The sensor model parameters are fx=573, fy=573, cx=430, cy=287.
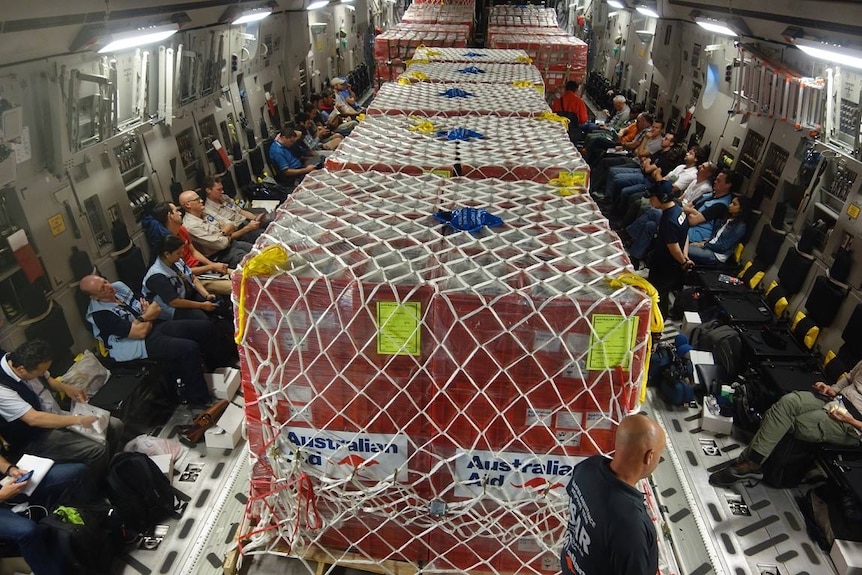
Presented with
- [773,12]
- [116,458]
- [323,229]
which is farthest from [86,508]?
[773,12]

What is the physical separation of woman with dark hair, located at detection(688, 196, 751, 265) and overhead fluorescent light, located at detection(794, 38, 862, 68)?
1.97 metres

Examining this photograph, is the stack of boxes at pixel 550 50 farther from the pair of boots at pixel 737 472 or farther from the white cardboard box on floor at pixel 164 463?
the white cardboard box on floor at pixel 164 463

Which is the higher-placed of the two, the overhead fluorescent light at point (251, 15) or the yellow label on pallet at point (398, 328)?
the overhead fluorescent light at point (251, 15)

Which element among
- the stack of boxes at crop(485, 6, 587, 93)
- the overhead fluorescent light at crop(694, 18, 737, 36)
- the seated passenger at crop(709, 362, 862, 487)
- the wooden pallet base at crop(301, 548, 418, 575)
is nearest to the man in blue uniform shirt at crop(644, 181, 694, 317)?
the seated passenger at crop(709, 362, 862, 487)

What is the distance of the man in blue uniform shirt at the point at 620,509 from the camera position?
2.12 metres

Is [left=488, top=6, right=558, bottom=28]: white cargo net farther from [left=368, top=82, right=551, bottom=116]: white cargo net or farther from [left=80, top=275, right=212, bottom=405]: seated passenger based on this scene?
[left=80, top=275, right=212, bottom=405]: seated passenger

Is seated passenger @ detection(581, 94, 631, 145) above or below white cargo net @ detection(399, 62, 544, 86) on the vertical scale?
below

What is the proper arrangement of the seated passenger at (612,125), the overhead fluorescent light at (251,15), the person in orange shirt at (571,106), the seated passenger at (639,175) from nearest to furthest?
the overhead fluorescent light at (251,15) < the seated passenger at (639,175) < the person in orange shirt at (571,106) < the seated passenger at (612,125)

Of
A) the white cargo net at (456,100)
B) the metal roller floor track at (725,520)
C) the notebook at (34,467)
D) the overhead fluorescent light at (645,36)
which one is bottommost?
the metal roller floor track at (725,520)

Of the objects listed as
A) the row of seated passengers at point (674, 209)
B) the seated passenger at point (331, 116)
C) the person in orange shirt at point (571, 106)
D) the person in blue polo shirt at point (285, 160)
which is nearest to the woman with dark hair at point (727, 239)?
the row of seated passengers at point (674, 209)

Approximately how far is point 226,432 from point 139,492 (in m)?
0.78

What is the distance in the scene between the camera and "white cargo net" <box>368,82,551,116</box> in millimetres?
5426

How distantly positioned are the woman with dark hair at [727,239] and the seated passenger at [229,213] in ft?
16.9

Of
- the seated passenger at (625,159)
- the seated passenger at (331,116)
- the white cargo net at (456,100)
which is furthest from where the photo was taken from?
the seated passenger at (331,116)
